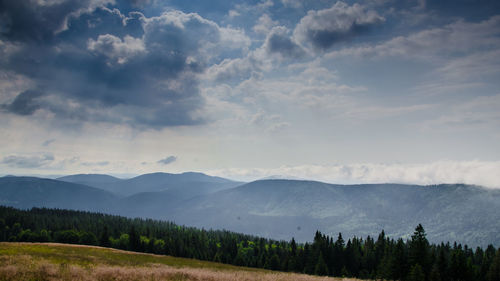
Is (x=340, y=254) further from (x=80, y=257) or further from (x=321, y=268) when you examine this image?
(x=80, y=257)

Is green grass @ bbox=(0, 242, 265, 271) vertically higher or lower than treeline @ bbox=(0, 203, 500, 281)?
higher

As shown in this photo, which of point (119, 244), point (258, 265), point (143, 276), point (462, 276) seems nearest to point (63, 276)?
point (143, 276)

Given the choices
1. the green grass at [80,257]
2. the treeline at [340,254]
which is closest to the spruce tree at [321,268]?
the treeline at [340,254]

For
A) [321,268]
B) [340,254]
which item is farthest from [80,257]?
[340,254]

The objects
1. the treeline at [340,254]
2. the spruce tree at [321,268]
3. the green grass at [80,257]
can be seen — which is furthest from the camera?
the spruce tree at [321,268]

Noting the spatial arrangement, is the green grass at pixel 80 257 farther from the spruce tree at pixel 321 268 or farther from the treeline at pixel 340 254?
the spruce tree at pixel 321 268

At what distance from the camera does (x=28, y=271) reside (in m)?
17.4

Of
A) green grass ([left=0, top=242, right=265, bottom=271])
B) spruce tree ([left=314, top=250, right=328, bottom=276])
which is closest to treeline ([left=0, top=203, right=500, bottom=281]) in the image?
spruce tree ([left=314, top=250, right=328, bottom=276])

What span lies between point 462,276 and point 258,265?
2665 inches

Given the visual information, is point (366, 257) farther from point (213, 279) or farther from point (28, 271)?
point (28, 271)

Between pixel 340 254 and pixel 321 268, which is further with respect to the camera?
pixel 340 254

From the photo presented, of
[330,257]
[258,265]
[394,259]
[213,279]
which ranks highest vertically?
[213,279]

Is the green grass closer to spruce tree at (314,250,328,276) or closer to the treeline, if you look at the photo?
the treeline

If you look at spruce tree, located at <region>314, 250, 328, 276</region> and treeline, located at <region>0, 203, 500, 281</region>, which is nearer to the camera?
treeline, located at <region>0, 203, 500, 281</region>
